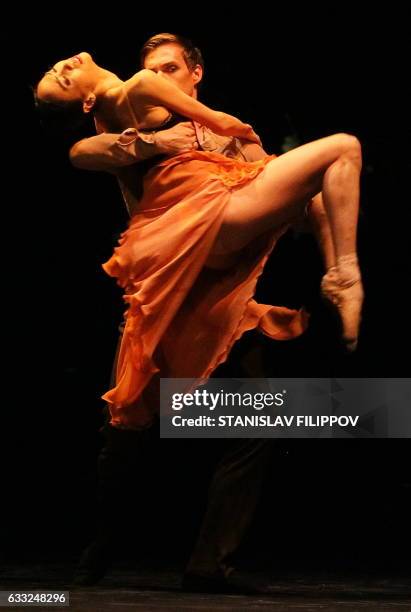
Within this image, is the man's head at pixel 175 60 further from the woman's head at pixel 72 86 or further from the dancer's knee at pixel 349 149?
the dancer's knee at pixel 349 149

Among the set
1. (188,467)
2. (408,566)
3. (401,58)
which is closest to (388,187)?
(401,58)

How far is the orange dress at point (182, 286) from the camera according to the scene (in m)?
2.90

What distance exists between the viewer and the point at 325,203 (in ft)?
9.20

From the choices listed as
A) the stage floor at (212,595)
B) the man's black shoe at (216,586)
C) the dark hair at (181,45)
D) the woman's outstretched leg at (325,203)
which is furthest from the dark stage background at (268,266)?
the woman's outstretched leg at (325,203)

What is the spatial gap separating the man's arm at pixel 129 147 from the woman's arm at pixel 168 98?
0.06m

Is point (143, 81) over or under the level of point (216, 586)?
over

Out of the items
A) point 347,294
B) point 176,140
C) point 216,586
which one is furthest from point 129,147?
point 216,586

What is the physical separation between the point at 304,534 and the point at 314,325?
2.24 feet

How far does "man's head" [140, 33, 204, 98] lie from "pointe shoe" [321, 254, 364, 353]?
2.06 feet

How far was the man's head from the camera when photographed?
10.2 ft

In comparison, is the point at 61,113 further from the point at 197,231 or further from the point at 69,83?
the point at 197,231

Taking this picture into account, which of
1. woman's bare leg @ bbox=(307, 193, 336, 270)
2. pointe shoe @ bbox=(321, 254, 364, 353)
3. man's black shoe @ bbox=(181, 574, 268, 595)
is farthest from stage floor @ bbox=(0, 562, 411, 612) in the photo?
woman's bare leg @ bbox=(307, 193, 336, 270)

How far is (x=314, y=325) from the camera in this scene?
4199mm

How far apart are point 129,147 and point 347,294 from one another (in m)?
0.57
